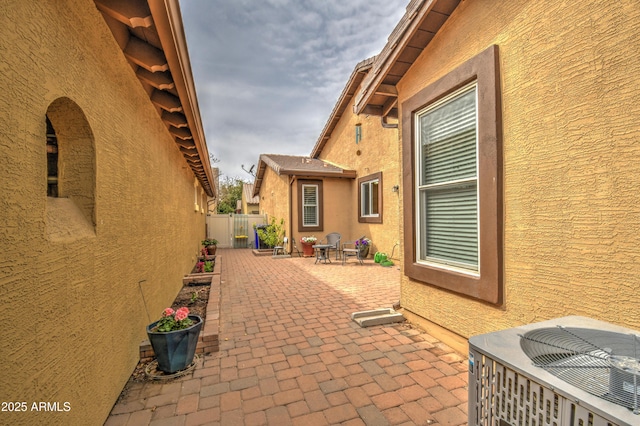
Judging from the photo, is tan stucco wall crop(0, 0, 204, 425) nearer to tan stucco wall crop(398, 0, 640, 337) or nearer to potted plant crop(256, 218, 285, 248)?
tan stucco wall crop(398, 0, 640, 337)

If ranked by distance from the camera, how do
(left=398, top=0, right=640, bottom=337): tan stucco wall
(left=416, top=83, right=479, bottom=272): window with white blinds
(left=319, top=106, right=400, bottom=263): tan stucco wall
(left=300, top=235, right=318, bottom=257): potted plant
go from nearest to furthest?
(left=398, top=0, right=640, bottom=337): tan stucco wall → (left=416, top=83, right=479, bottom=272): window with white blinds → (left=319, top=106, right=400, bottom=263): tan stucco wall → (left=300, top=235, right=318, bottom=257): potted plant

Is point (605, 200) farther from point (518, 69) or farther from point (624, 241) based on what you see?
point (518, 69)

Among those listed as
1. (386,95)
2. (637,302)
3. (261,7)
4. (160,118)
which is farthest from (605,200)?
(261,7)

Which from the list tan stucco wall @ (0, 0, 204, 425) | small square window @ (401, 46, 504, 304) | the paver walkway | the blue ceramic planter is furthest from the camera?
the blue ceramic planter

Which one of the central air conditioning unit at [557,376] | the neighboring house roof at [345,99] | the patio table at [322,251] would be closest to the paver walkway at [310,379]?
the central air conditioning unit at [557,376]

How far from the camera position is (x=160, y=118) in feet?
14.6

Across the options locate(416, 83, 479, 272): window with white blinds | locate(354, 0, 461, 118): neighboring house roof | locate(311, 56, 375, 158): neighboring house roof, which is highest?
locate(311, 56, 375, 158): neighboring house roof

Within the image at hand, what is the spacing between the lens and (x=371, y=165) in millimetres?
10516

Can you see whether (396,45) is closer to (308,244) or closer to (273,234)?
(308,244)

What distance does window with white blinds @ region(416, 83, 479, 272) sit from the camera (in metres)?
3.13

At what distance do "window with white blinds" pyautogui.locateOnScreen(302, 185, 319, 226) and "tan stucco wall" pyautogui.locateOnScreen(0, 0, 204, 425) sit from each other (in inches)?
323

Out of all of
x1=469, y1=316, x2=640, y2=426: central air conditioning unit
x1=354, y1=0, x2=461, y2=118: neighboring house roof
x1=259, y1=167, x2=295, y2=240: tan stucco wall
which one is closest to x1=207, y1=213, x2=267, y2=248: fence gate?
x1=259, y1=167, x2=295, y2=240: tan stucco wall

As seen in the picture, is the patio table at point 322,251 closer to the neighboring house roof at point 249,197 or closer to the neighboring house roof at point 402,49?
the neighboring house roof at point 402,49

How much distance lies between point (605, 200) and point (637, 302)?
649 mm
